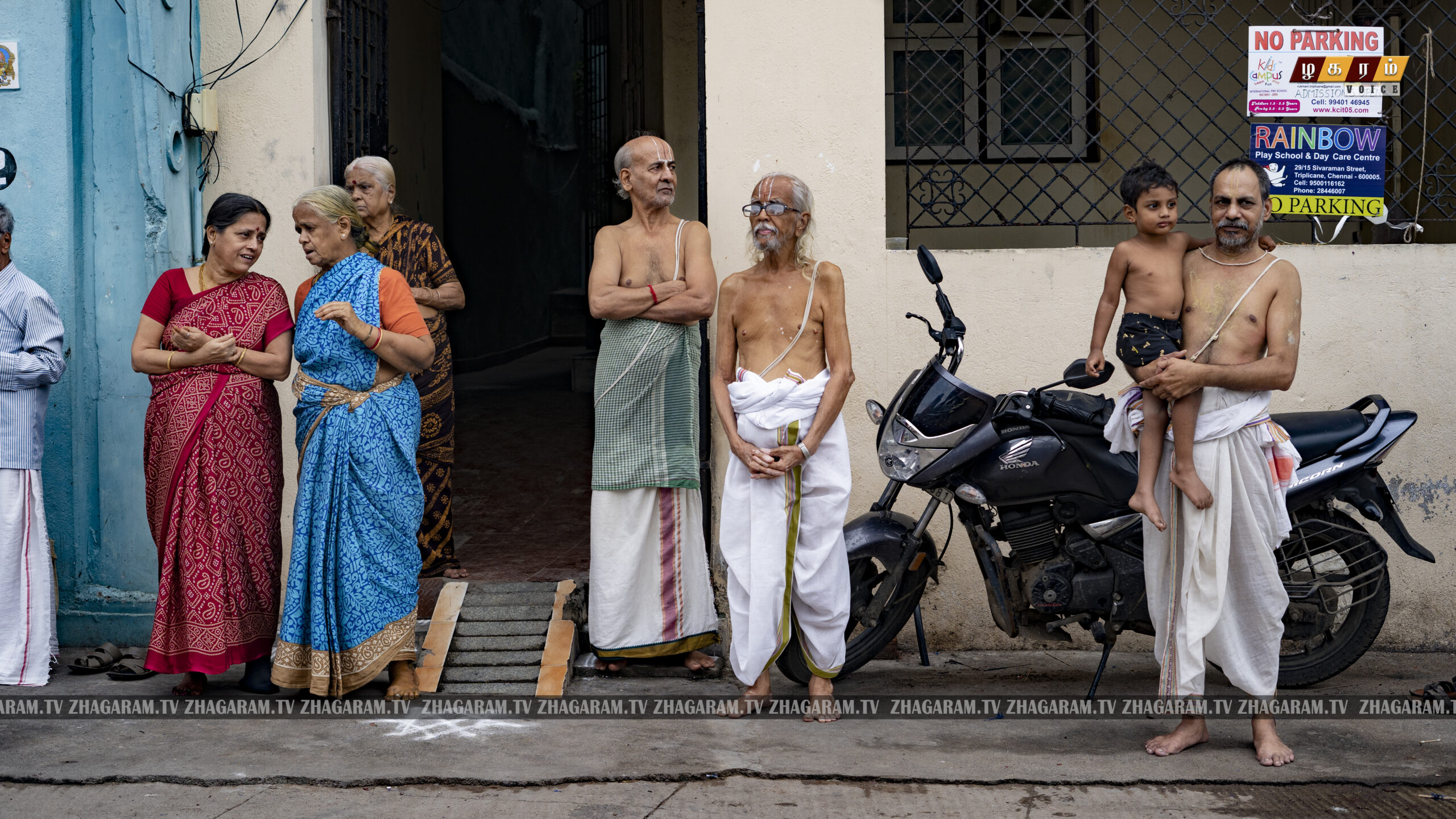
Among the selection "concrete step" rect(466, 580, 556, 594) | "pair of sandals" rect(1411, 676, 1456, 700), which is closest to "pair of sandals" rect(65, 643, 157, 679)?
"concrete step" rect(466, 580, 556, 594)

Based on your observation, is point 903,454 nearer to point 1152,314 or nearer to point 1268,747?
point 1152,314

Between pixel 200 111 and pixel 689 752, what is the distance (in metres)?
3.30

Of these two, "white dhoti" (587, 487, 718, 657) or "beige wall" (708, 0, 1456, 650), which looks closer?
"white dhoti" (587, 487, 718, 657)

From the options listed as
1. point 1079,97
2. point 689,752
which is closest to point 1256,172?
point 689,752

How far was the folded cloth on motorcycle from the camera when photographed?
12.3 feet

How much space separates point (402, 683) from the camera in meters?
4.37

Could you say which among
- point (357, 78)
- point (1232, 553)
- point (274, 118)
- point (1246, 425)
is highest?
point (357, 78)

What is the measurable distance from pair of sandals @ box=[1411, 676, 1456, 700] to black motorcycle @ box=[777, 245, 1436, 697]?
24 centimetres

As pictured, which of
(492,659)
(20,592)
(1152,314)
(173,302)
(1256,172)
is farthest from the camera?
(492,659)

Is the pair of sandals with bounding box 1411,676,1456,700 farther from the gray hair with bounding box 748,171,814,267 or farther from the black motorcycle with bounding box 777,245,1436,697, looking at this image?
the gray hair with bounding box 748,171,814,267

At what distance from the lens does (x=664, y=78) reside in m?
8.06

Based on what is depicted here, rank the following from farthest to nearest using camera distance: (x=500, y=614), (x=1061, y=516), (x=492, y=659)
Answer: (x=500, y=614)
(x=492, y=659)
(x=1061, y=516)

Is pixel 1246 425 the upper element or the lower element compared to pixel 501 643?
upper

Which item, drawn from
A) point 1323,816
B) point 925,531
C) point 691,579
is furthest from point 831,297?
point 1323,816
